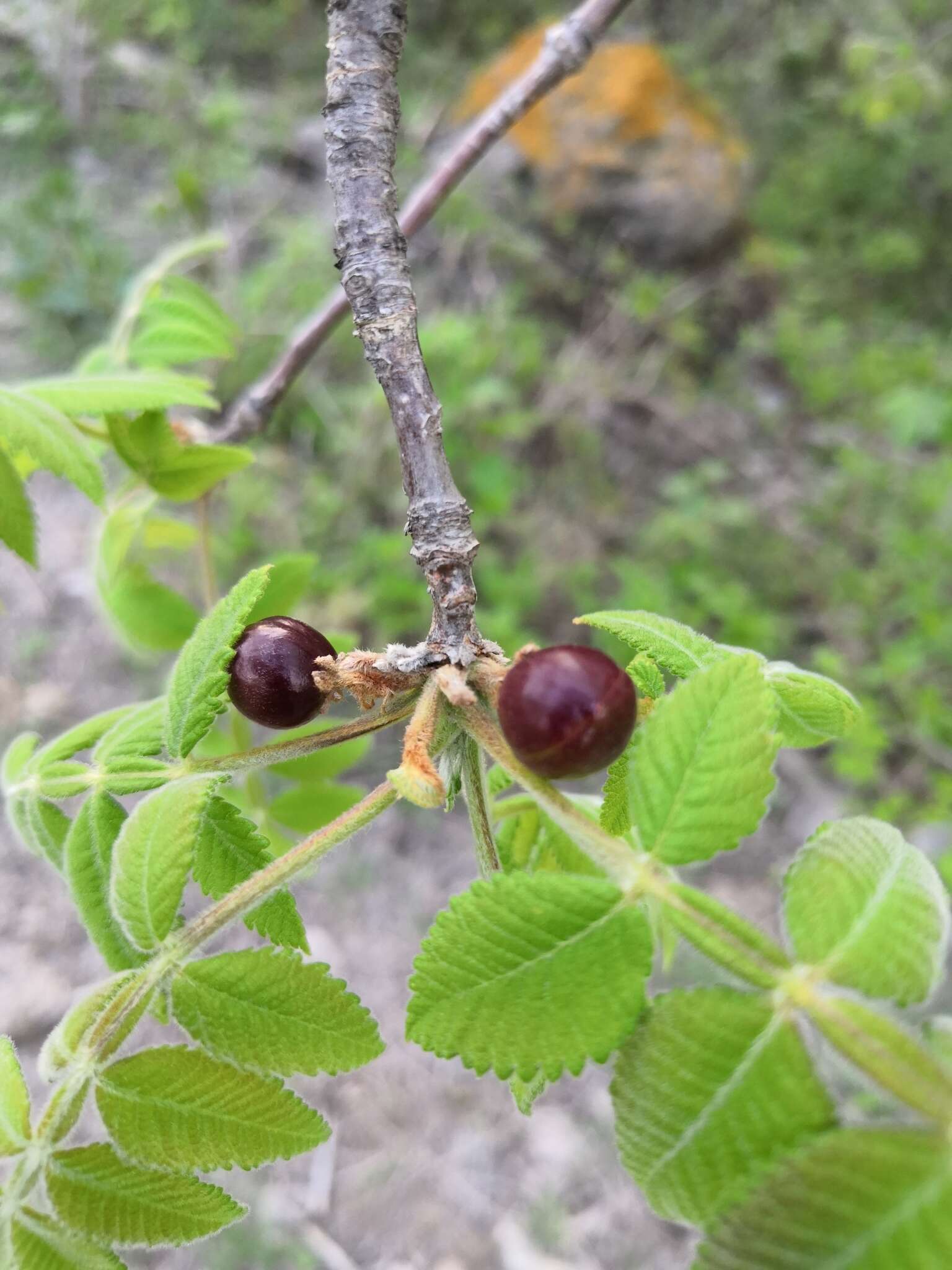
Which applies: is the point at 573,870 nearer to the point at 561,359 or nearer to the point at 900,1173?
the point at 900,1173

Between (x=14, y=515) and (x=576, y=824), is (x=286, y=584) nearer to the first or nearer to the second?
(x=14, y=515)

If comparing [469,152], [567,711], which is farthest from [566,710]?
[469,152]

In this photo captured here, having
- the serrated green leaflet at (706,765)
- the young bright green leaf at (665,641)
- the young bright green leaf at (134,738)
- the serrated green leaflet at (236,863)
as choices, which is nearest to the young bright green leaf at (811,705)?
the young bright green leaf at (665,641)

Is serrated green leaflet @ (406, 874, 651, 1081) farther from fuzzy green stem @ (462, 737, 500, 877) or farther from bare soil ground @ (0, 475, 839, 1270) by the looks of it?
bare soil ground @ (0, 475, 839, 1270)

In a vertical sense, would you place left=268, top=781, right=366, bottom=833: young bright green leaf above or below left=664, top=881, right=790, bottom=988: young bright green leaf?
above

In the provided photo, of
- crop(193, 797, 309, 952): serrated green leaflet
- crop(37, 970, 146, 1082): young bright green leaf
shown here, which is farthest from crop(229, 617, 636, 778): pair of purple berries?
crop(37, 970, 146, 1082): young bright green leaf

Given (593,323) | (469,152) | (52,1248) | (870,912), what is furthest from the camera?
(593,323)
